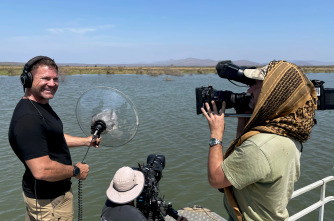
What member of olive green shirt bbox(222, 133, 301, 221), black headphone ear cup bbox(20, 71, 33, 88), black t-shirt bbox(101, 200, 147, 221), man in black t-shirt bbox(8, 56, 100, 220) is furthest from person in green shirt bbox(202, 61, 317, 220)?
black headphone ear cup bbox(20, 71, 33, 88)

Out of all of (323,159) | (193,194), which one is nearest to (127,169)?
(193,194)

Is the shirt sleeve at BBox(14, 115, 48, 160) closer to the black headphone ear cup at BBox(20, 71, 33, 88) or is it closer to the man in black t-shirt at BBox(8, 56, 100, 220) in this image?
the man in black t-shirt at BBox(8, 56, 100, 220)

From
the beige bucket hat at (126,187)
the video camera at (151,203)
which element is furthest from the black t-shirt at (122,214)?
the video camera at (151,203)

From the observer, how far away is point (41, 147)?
1.85 meters

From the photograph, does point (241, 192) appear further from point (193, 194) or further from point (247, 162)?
point (193, 194)

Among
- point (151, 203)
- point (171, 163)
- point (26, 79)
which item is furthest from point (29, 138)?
point (171, 163)

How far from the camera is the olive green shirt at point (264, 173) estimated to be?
48.4 inches

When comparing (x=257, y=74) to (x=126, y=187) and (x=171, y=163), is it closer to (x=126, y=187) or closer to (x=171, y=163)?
(x=126, y=187)

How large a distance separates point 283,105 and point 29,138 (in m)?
1.67

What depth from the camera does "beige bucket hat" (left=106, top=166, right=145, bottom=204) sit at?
2.15 m

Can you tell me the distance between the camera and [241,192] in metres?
1.42

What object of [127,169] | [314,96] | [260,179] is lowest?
[127,169]

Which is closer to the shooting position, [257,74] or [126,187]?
[257,74]

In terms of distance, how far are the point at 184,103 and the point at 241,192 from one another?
14675 mm
